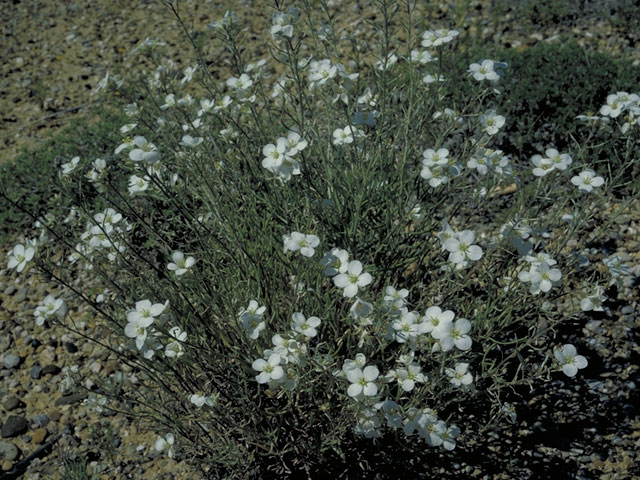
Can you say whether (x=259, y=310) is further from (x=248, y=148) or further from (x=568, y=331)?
(x=568, y=331)

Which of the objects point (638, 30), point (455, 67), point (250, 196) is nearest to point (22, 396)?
point (250, 196)

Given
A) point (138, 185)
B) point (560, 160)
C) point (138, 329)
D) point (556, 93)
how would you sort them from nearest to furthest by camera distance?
1. point (138, 329)
2. point (560, 160)
3. point (138, 185)
4. point (556, 93)

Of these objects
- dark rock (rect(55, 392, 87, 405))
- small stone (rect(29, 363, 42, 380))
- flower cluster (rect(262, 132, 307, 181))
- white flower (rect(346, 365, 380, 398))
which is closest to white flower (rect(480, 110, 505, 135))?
flower cluster (rect(262, 132, 307, 181))

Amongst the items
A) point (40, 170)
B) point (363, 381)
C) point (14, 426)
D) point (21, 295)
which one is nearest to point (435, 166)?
point (363, 381)

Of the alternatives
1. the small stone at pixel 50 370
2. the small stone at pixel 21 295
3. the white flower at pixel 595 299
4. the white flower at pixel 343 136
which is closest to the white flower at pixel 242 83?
the white flower at pixel 343 136

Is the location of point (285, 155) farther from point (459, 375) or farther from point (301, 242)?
point (459, 375)
